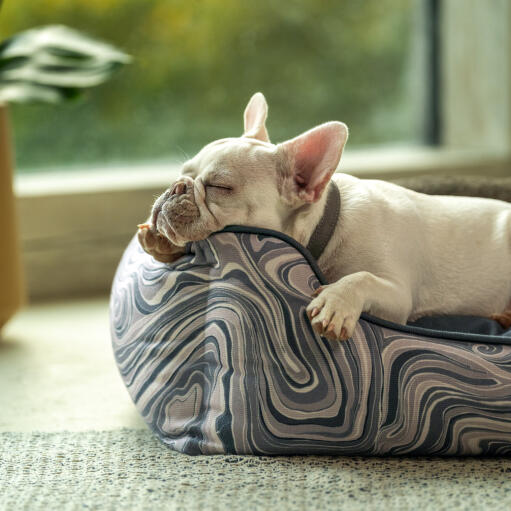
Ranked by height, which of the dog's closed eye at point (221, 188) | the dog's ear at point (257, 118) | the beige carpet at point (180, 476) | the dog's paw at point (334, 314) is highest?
the dog's ear at point (257, 118)

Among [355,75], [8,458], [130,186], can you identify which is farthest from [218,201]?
[355,75]

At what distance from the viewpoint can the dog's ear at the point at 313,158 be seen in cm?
158

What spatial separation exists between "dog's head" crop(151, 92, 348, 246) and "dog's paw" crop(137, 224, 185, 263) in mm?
54

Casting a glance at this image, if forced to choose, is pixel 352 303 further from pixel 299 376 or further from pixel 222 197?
pixel 222 197

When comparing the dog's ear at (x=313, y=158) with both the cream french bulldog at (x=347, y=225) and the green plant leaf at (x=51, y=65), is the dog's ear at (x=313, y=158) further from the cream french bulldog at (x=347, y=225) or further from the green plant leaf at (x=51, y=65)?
the green plant leaf at (x=51, y=65)

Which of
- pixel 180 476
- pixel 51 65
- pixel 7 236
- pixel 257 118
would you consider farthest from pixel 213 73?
pixel 180 476

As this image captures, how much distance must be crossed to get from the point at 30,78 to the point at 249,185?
4.22ft

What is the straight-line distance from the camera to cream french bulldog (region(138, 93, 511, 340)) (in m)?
1.58

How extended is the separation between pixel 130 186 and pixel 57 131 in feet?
1.49

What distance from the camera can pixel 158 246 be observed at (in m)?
1.67

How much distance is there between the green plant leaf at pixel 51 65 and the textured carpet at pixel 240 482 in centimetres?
134

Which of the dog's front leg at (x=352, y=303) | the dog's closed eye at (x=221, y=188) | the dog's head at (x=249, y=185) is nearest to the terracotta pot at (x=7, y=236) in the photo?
the dog's head at (x=249, y=185)

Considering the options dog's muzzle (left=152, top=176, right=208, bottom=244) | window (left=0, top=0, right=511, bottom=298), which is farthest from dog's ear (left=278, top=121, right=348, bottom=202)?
window (left=0, top=0, right=511, bottom=298)

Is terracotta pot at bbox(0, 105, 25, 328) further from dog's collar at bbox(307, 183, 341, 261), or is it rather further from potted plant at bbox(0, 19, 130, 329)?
dog's collar at bbox(307, 183, 341, 261)
